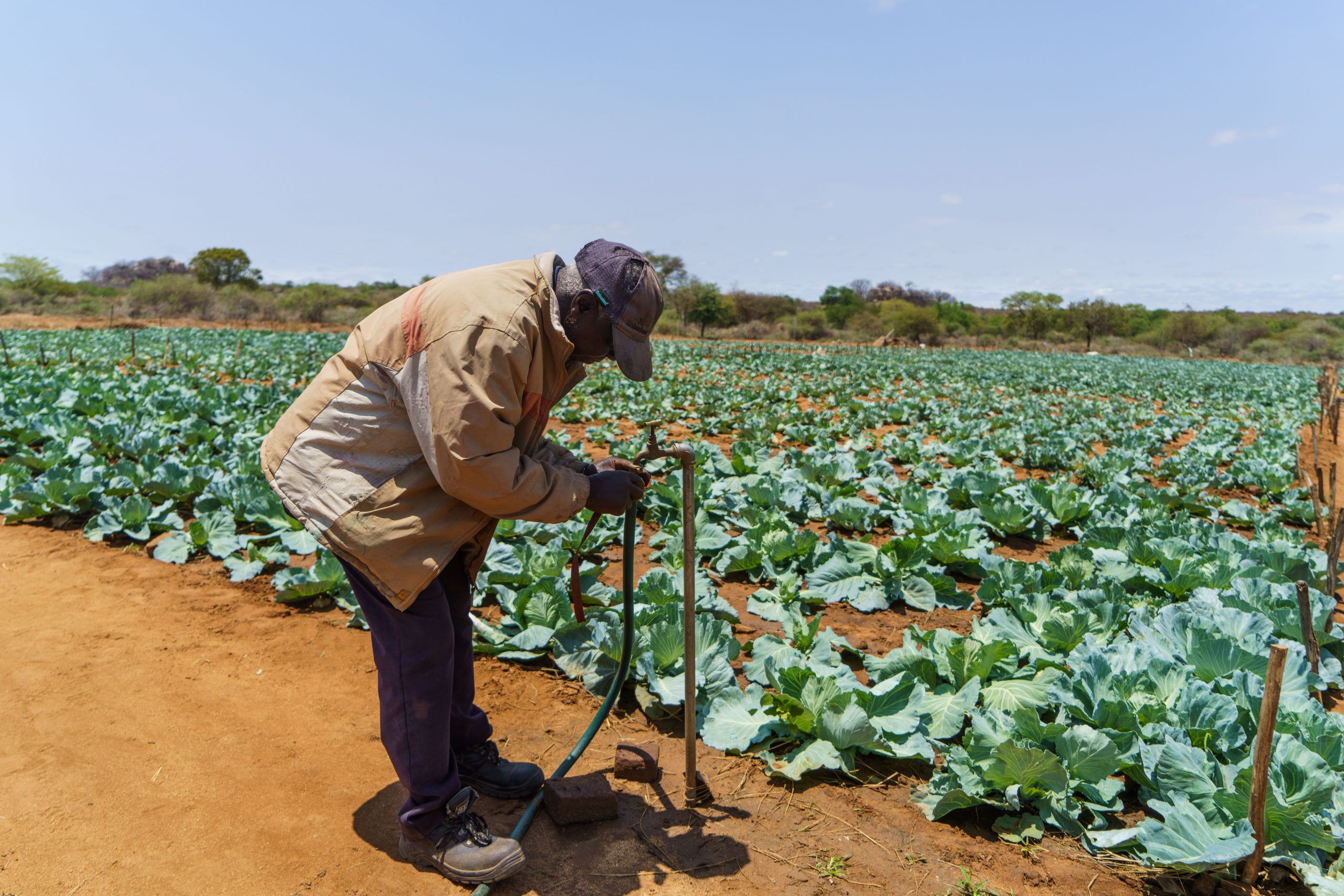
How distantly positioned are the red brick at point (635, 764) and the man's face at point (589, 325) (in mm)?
1586

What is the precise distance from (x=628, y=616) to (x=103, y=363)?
18.2 meters

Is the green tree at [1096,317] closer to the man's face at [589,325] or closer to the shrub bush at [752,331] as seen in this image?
the shrub bush at [752,331]

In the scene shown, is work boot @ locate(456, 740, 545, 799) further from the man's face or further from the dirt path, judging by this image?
the man's face

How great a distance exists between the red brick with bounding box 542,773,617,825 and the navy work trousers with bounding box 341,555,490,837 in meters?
0.40

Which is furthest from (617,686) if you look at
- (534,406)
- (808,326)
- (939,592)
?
(808,326)

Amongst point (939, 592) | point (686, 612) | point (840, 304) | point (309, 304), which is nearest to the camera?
point (686, 612)

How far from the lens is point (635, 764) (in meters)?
2.86

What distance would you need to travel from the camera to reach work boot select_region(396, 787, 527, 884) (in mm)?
2303

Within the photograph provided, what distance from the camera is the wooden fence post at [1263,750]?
209cm

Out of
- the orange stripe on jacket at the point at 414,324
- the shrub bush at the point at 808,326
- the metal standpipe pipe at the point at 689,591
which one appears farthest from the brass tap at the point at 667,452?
the shrub bush at the point at 808,326

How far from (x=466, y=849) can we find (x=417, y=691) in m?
0.52

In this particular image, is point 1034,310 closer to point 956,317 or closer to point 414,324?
point 956,317

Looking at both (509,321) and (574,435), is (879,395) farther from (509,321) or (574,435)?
(509,321)

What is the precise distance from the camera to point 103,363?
16281 millimetres
